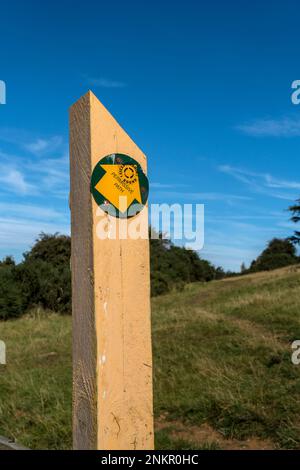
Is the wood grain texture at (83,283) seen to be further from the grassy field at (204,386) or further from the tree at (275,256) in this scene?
the tree at (275,256)

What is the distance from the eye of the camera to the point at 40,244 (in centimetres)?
3241

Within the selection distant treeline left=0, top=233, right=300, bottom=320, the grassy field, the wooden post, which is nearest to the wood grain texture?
the wooden post

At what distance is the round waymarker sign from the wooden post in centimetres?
4

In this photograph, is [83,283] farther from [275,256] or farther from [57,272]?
[275,256]

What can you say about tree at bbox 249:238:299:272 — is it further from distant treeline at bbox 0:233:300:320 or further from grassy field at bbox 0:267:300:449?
grassy field at bbox 0:267:300:449

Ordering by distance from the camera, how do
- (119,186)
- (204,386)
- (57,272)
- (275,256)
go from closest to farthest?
(119,186), (204,386), (57,272), (275,256)

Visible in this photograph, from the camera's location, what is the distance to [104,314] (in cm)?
243

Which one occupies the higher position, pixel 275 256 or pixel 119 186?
pixel 275 256

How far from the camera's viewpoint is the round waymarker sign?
2.47m

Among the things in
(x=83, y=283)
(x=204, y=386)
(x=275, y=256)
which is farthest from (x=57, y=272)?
(x=275, y=256)

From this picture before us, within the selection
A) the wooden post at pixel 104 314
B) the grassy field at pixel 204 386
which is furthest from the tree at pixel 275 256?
the wooden post at pixel 104 314

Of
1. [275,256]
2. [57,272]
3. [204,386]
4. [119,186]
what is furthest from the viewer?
[275,256]

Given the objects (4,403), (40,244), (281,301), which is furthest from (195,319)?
→ (40,244)

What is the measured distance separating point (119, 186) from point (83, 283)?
1.84ft
